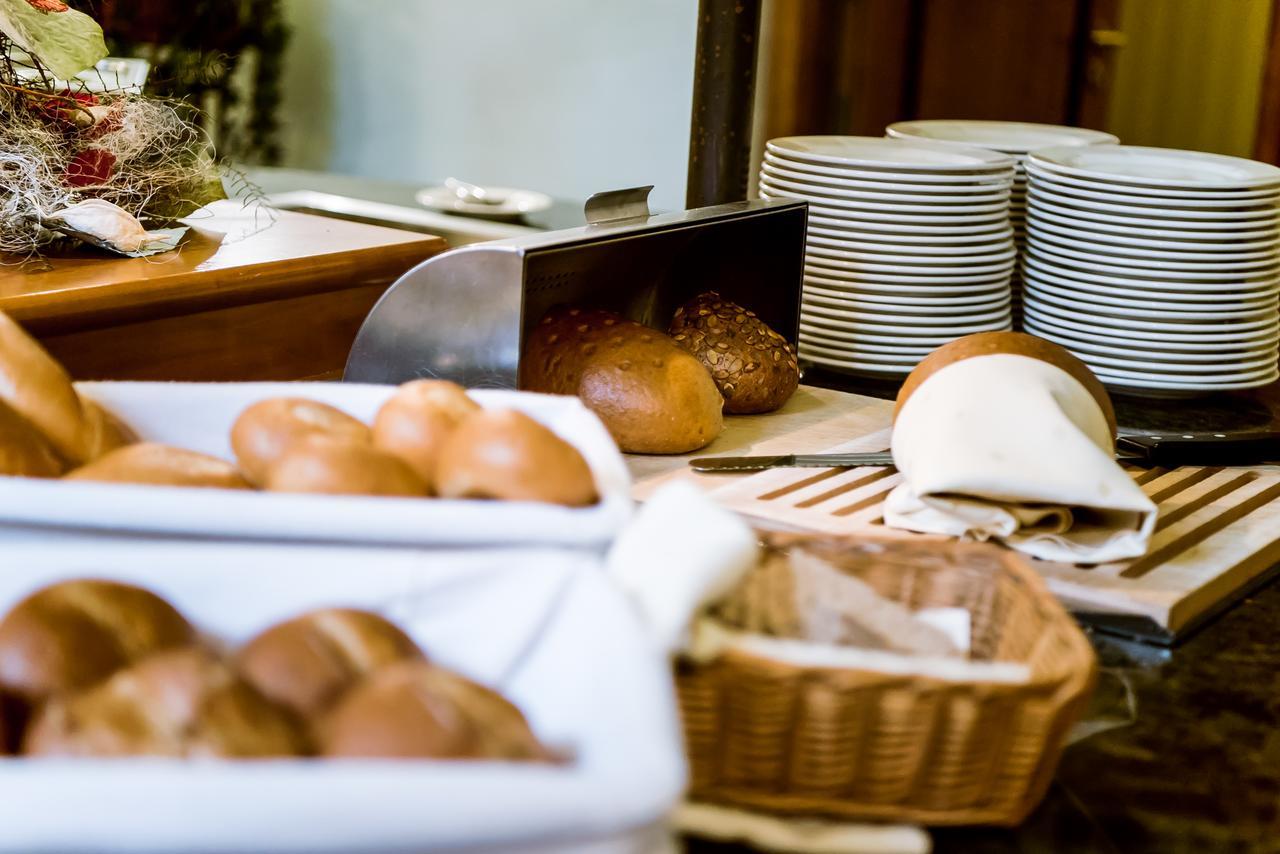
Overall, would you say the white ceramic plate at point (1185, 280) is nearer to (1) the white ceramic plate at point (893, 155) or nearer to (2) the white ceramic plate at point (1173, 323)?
(2) the white ceramic plate at point (1173, 323)

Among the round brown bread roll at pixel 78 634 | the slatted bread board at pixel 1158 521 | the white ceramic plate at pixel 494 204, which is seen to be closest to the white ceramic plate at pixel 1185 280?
→ the slatted bread board at pixel 1158 521

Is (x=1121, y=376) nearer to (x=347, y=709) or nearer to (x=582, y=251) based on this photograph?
(x=582, y=251)

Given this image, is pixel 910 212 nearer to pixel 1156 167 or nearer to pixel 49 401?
pixel 1156 167

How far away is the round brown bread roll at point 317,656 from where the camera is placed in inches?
20.1

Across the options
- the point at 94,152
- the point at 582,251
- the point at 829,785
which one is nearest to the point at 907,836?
the point at 829,785

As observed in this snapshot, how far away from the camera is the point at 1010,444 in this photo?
3.10ft

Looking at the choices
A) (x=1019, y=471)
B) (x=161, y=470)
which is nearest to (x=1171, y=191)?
(x=1019, y=471)

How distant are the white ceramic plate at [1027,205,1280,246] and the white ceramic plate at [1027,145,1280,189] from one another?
1.8 inches

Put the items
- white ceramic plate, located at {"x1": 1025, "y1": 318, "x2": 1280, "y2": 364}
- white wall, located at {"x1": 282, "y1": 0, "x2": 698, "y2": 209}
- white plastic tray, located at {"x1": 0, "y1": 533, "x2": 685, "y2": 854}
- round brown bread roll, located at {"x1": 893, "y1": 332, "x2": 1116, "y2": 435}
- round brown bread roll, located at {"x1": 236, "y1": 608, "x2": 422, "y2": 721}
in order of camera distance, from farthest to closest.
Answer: white wall, located at {"x1": 282, "y1": 0, "x2": 698, "y2": 209} < white ceramic plate, located at {"x1": 1025, "y1": 318, "x2": 1280, "y2": 364} < round brown bread roll, located at {"x1": 893, "y1": 332, "x2": 1116, "y2": 435} < round brown bread roll, located at {"x1": 236, "y1": 608, "x2": 422, "y2": 721} < white plastic tray, located at {"x1": 0, "y1": 533, "x2": 685, "y2": 854}

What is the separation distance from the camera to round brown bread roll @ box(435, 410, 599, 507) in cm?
65

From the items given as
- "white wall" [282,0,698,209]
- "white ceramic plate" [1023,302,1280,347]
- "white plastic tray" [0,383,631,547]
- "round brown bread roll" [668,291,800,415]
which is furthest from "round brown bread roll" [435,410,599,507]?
"white wall" [282,0,698,209]

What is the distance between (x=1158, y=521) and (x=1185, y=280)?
42 cm

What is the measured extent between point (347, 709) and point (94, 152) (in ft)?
3.58

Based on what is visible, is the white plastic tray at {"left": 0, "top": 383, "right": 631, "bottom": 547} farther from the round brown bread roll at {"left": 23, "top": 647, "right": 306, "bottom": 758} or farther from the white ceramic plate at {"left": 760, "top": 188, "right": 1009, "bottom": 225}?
the white ceramic plate at {"left": 760, "top": 188, "right": 1009, "bottom": 225}
